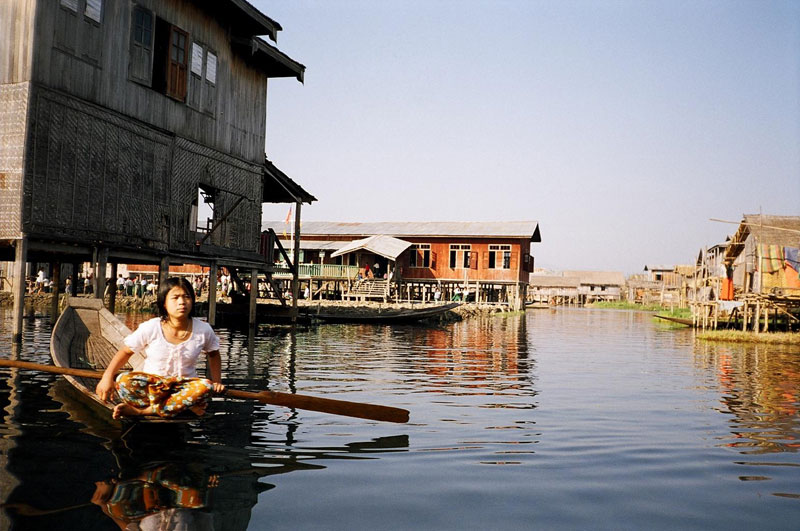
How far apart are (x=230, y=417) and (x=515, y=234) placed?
3422 cm

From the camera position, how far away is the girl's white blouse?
5719 millimetres

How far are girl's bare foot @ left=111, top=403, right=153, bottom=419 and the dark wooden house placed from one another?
8.18 meters

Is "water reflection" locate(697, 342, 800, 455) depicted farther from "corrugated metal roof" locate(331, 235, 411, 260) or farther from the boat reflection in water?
"corrugated metal roof" locate(331, 235, 411, 260)

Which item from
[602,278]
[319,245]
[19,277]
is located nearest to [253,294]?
[19,277]

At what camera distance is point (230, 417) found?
7.44 meters

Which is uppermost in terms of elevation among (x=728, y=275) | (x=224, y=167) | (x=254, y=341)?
(x=224, y=167)

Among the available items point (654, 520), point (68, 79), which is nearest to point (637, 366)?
point (654, 520)

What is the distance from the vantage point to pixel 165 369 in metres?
5.80

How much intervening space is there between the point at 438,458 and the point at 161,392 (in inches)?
93.5

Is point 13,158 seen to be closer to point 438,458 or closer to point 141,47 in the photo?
point 141,47

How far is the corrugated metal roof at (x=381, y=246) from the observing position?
37.2 m

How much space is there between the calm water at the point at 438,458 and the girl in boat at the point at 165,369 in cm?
43

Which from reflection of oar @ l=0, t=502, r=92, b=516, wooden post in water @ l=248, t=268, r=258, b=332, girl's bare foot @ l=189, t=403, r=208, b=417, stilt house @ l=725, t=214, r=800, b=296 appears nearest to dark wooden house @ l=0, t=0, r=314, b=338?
wooden post in water @ l=248, t=268, r=258, b=332

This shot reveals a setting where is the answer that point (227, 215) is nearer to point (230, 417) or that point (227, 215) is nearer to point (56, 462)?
point (230, 417)
